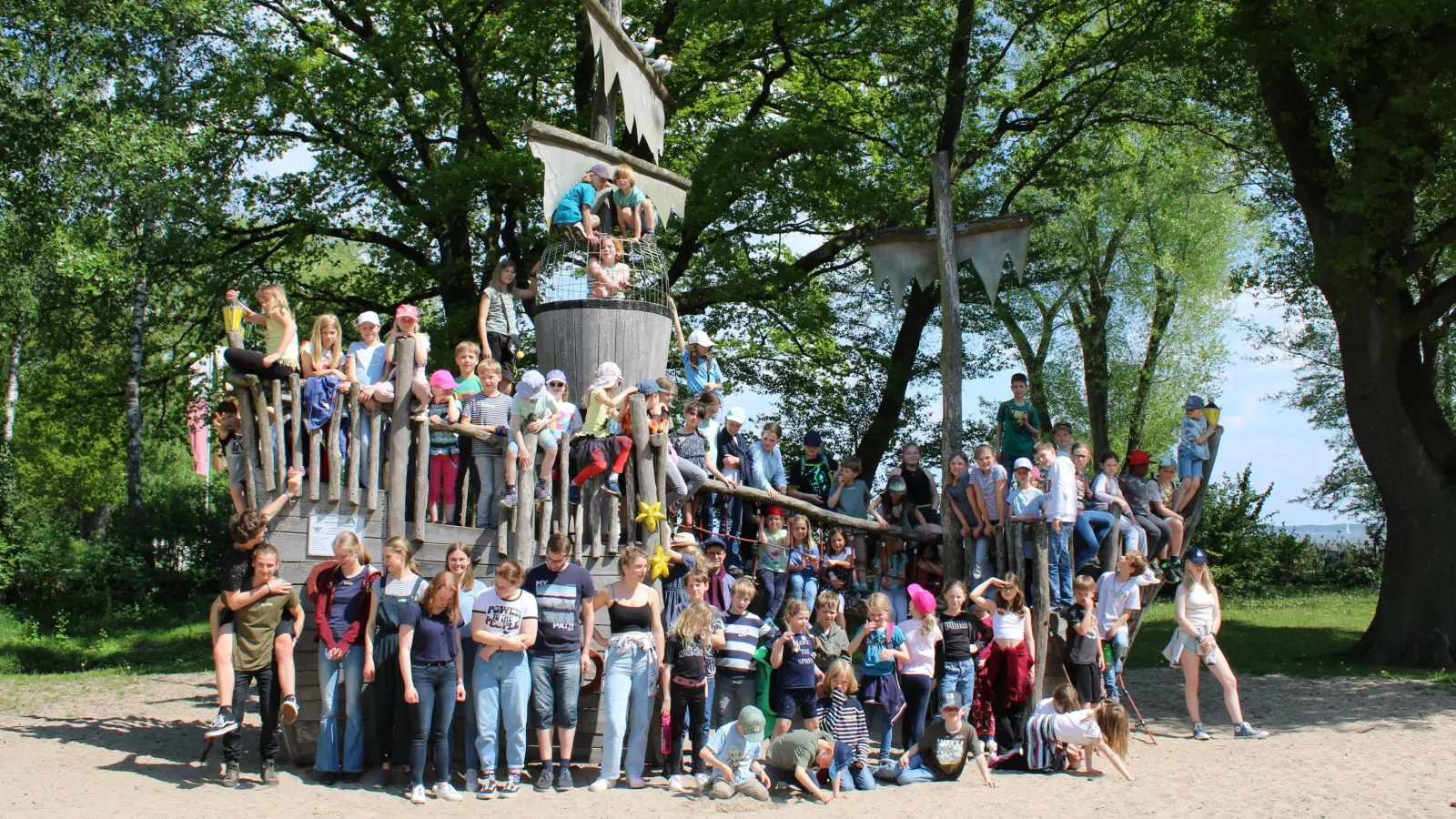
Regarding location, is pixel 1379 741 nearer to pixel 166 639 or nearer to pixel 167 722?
pixel 167 722

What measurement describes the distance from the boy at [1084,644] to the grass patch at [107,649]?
11.3 meters

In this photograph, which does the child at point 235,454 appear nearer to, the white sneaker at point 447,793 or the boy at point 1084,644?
the white sneaker at point 447,793

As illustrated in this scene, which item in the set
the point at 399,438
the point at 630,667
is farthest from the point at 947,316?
the point at 399,438

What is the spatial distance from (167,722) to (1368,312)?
1436 centimetres

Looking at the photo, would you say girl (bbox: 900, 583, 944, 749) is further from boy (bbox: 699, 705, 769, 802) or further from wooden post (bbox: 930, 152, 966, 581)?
wooden post (bbox: 930, 152, 966, 581)

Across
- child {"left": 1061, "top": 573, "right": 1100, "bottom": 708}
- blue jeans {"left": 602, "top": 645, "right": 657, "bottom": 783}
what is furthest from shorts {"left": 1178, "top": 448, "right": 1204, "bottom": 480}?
blue jeans {"left": 602, "top": 645, "right": 657, "bottom": 783}

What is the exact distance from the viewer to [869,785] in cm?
918

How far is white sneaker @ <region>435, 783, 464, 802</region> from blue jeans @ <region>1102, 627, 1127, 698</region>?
6.02 m

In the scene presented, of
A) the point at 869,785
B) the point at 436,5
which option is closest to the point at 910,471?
the point at 869,785

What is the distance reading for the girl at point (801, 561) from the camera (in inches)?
416

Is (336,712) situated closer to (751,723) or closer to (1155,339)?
(751,723)

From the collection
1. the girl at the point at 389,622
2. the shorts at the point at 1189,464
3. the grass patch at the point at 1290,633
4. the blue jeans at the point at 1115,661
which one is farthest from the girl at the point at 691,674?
the grass patch at the point at 1290,633

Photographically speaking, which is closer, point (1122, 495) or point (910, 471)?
point (1122, 495)

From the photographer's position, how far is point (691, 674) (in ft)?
29.3
